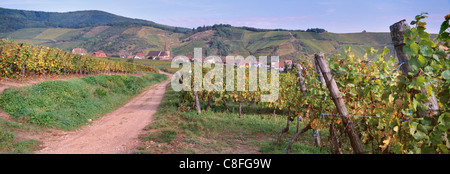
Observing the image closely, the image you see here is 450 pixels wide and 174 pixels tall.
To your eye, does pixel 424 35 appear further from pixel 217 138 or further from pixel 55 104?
pixel 55 104

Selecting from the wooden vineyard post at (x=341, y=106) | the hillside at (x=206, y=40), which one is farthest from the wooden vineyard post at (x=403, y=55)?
the hillside at (x=206, y=40)

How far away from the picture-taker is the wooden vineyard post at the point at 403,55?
2.80 metres

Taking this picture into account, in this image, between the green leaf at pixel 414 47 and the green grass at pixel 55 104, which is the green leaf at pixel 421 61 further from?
the green grass at pixel 55 104

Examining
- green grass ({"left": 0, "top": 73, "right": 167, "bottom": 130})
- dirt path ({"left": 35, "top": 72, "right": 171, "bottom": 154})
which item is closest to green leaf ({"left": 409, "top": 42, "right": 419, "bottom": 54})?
dirt path ({"left": 35, "top": 72, "right": 171, "bottom": 154})

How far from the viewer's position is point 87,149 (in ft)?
21.0

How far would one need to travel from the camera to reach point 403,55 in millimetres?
2912

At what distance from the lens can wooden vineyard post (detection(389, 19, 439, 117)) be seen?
2797 mm

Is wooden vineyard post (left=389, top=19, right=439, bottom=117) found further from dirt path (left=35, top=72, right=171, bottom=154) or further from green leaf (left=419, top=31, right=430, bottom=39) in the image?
dirt path (left=35, top=72, right=171, bottom=154)

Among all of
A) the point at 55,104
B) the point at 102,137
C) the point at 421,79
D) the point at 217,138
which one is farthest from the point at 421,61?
the point at 55,104
